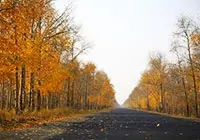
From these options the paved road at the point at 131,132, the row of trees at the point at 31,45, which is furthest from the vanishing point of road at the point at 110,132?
the row of trees at the point at 31,45

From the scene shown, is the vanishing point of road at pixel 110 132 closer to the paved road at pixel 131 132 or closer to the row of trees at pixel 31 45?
the paved road at pixel 131 132

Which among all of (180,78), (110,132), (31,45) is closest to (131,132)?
(110,132)

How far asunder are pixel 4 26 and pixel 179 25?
97.8ft

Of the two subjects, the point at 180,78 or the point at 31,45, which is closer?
the point at 31,45

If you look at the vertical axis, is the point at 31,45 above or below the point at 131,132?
above

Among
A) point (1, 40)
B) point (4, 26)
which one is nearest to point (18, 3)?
point (4, 26)

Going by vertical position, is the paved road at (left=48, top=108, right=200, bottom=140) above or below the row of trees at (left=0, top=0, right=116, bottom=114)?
below

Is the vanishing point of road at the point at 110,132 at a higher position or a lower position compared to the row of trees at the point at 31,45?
lower

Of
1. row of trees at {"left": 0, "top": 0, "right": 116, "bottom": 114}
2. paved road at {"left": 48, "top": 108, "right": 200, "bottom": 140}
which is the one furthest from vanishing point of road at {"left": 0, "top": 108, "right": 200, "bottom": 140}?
row of trees at {"left": 0, "top": 0, "right": 116, "bottom": 114}

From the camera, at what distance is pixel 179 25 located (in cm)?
3966

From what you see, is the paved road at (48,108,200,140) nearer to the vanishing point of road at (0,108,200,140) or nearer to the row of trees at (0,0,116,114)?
the vanishing point of road at (0,108,200,140)

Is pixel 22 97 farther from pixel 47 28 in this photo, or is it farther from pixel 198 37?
pixel 198 37

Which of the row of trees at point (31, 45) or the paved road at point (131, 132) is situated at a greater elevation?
the row of trees at point (31, 45)

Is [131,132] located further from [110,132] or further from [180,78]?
[180,78]
